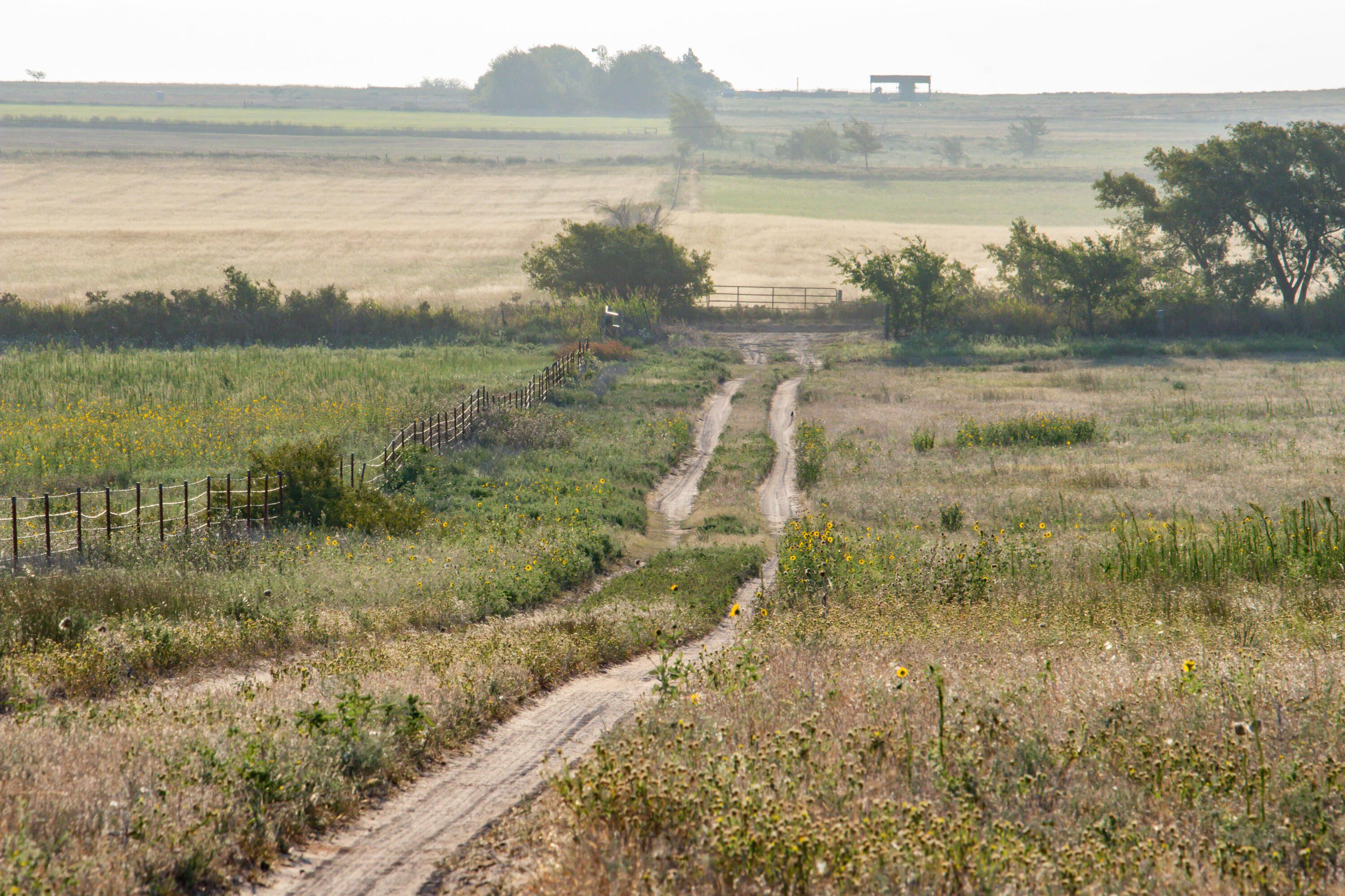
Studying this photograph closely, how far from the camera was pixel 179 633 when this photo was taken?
34.0ft

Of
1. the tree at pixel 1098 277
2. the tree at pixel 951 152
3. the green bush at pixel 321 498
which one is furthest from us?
the tree at pixel 951 152

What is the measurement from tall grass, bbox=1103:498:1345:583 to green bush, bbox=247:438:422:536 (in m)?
11.4

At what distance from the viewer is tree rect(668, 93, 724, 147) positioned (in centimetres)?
15100

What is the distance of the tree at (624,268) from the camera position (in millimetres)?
55406

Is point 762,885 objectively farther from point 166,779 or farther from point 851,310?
point 851,310

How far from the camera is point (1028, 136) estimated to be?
156375 mm

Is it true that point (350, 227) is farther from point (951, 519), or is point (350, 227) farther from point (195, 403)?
point (951, 519)

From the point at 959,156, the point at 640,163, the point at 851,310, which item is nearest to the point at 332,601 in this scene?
the point at 851,310

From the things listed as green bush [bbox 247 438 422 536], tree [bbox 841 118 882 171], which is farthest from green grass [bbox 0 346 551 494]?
tree [bbox 841 118 882 171]

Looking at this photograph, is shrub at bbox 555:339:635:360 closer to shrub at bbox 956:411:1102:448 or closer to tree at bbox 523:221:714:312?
tree at bbox 523:221:714:312

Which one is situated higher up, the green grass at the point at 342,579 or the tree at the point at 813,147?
the tree at the point at 813,147

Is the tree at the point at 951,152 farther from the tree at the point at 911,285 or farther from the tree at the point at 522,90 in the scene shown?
the tree at the point at 911,285

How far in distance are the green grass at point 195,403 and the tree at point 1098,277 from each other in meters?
28.3

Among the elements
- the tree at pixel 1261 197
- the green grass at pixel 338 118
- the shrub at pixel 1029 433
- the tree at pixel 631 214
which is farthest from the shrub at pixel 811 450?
the green grass at pixel 338 118
